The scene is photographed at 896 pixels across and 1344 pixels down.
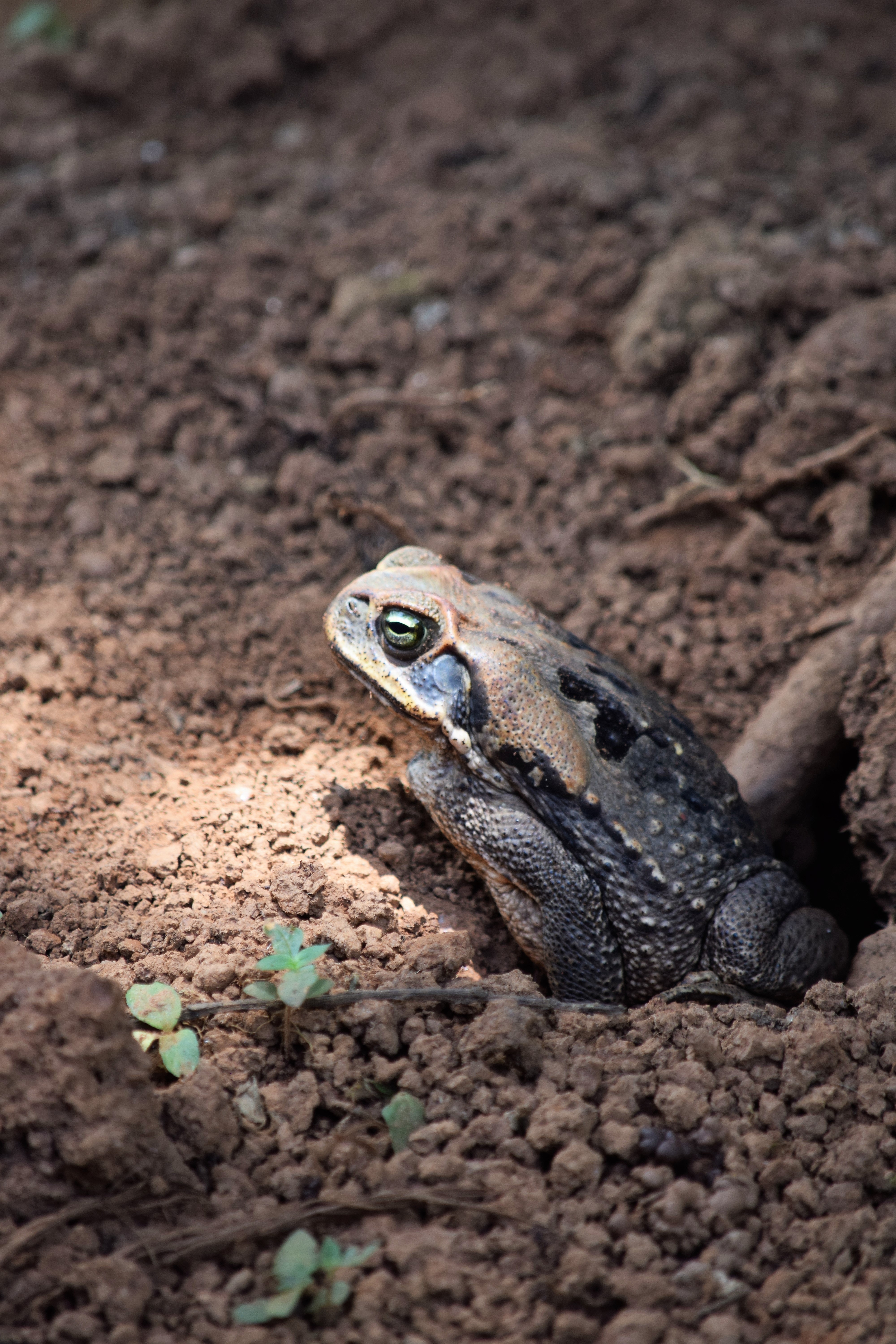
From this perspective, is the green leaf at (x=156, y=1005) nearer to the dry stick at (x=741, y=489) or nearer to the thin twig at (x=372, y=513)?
the thin twig at (x=372, y=513)

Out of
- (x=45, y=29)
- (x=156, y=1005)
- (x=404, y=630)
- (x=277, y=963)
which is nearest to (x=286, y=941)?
(x=277, y=963)

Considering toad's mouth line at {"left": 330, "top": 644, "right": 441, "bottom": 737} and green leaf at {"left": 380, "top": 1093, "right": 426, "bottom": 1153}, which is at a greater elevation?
toad's mouth line at {"left": 330, "top": 644, "right": 441, "bottom": 737}

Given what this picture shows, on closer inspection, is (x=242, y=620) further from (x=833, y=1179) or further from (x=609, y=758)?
(x=833, y=1179)

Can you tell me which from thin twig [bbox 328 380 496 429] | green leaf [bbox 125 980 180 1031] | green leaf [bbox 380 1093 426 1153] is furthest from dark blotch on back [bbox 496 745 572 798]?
thin twig [bbox 328 380 496 429]

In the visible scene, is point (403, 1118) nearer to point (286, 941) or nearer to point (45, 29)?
point (286, 941)

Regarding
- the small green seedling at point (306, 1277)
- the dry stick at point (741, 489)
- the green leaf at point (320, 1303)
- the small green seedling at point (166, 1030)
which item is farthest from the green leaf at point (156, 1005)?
the dry stick at point (741, 489)

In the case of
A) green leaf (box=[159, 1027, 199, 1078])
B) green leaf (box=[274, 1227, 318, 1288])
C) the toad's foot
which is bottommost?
the toad's foot

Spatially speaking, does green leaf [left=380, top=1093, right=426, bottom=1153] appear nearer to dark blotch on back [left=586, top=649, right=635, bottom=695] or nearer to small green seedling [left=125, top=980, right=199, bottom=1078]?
small green seedling [left=125, top=980, right=199, bottom=1078]

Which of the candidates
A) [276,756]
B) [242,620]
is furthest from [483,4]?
[276,756]
